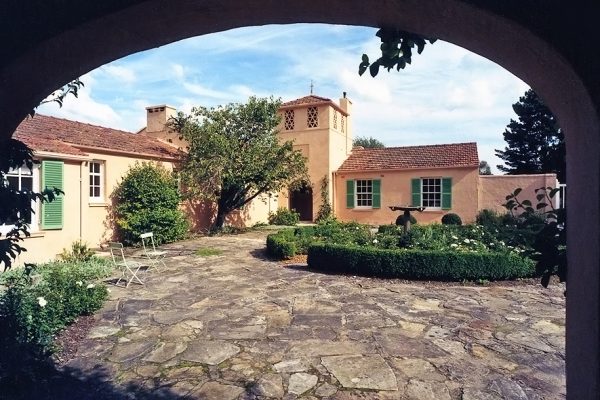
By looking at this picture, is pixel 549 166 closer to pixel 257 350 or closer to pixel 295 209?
pixel 257 350

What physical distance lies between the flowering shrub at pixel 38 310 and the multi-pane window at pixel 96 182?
676 cm

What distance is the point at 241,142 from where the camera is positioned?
17281mm

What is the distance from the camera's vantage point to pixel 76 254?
10.8 metres

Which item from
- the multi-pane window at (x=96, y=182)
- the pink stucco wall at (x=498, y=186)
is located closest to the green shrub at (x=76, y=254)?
the multi-pane window at (x=96, y=182)

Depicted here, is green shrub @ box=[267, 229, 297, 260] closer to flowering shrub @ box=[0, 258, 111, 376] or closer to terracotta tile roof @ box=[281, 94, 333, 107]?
flowering shrub @ box=[0, 258, 111, 376]

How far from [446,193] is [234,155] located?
1011cm

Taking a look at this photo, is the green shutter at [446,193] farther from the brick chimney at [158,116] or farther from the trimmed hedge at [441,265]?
the brick chimney at [158,116]

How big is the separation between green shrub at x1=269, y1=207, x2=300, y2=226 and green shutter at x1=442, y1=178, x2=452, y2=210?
7.26 meters

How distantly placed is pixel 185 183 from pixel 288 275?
8380 millimetres

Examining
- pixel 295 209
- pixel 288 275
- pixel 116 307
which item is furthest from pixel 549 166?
pixel 295 209

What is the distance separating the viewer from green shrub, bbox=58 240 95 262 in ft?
Result: 33.7

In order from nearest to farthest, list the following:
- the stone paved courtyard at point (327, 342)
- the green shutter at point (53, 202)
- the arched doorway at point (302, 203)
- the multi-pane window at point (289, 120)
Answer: the stone paved courtyard at point (327, 342)
the green shutter at point (53, 202)
the multi-pane window at point (289, 120)
the arched doorway at point (302, 203)

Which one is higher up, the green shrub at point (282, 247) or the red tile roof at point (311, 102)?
the red tile roof at point (311, 102)

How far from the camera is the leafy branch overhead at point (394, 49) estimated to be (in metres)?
2.00
